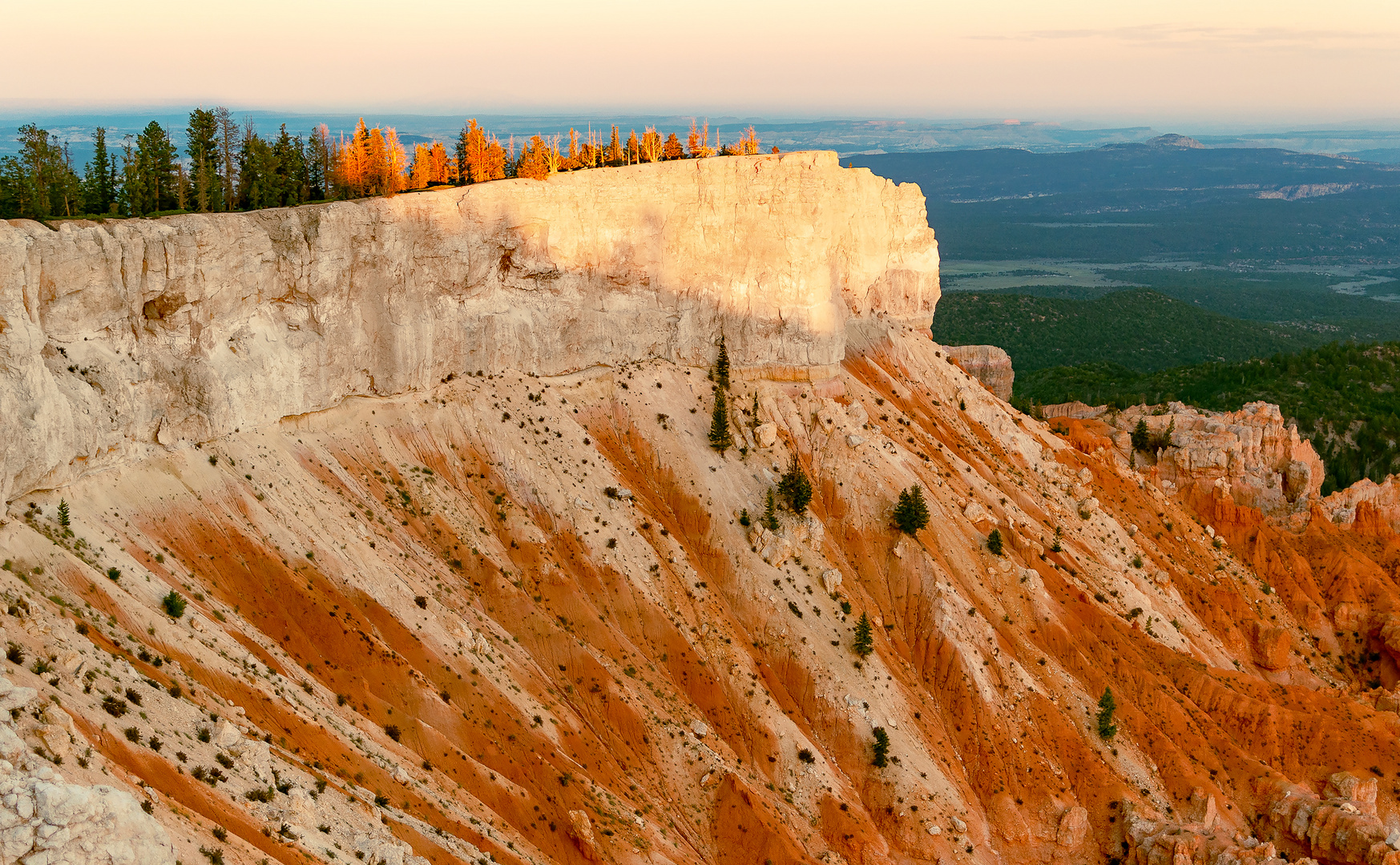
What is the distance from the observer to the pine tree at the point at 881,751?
60594mm

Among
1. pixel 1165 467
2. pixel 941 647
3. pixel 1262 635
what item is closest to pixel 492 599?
pixel 941 647

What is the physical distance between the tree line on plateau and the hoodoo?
18.0ft

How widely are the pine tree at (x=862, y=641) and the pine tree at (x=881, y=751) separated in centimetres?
510

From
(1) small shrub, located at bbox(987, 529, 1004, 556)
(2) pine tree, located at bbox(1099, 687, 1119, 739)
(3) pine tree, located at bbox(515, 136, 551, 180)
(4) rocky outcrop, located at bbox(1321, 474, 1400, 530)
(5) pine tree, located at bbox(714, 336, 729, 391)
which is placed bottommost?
(2) pine tree, located at bbox(1099, 687, 1119, 739)

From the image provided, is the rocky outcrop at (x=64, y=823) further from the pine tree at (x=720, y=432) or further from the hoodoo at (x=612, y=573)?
the pine tree at (x=720, y=432)

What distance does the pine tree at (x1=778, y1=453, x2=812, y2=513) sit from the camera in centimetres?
7006

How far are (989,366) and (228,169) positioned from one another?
6536 centimetres

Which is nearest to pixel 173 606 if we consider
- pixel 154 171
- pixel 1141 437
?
pixel 154 171

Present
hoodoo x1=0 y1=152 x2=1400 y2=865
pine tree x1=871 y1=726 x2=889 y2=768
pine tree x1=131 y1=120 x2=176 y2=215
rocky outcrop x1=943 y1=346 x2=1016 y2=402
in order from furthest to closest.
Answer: rocky outcrop x1=943 y1=346 x2=1016 y2=402 → pine tree x1=871 y1=726 x2=889 y2=768 → pine tree x1=131 y1=120 x2=176 y2=215 → hoodoo x1=0 y1=152 x2=1400 y2=865

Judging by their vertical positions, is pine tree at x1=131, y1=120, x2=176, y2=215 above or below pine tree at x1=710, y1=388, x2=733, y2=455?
above

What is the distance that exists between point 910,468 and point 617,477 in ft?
66.8

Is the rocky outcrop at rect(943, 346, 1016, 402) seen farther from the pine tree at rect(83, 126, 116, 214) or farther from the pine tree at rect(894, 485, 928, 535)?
the pine tree at rect(83, 126, 116, 214)

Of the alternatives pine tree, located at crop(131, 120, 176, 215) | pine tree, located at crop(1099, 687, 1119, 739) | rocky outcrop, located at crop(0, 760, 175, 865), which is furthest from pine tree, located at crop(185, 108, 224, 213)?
pine tree, located at crop(1099, 687, 1119, 739)

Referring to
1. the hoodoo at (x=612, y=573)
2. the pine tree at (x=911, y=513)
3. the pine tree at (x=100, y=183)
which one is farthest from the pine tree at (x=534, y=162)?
the pine tree at (x=911, y=513)
